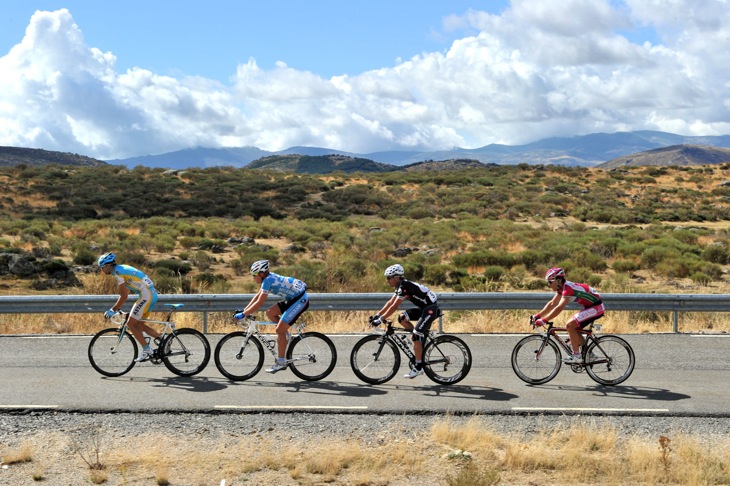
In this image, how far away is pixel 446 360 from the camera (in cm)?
1037

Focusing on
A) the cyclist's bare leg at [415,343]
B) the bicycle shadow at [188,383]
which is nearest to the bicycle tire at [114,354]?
the bicycle shadow at [188,383]

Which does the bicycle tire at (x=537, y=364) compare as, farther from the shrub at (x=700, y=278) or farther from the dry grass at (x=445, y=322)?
the shrub at (x=700, y=278)

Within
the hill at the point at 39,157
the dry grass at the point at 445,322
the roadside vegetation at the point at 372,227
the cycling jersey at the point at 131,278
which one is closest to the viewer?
the cycling jersey at the point at 131,278

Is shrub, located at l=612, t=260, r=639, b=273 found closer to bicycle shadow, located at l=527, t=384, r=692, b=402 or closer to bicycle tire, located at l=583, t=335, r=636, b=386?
bicycle tire, located at l=583, t=335, r=636, b=386

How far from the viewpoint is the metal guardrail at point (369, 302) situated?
47.0 ft

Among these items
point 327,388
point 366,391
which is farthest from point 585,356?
point 327,388

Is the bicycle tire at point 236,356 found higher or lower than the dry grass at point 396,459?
higher

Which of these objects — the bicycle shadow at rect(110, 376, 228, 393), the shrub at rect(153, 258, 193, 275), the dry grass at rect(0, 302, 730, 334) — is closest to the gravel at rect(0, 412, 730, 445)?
the bicycle shadow at rect(110, 376, 228, 393)

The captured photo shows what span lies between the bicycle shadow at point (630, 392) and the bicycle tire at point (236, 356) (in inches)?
162

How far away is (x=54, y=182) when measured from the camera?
2484 inches

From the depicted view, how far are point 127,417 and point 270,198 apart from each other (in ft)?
170

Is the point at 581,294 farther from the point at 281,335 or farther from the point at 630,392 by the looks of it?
the point at 281,335

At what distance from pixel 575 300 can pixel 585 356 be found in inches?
34.2

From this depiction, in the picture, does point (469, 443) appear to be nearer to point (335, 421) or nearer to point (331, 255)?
point (335, 421)
